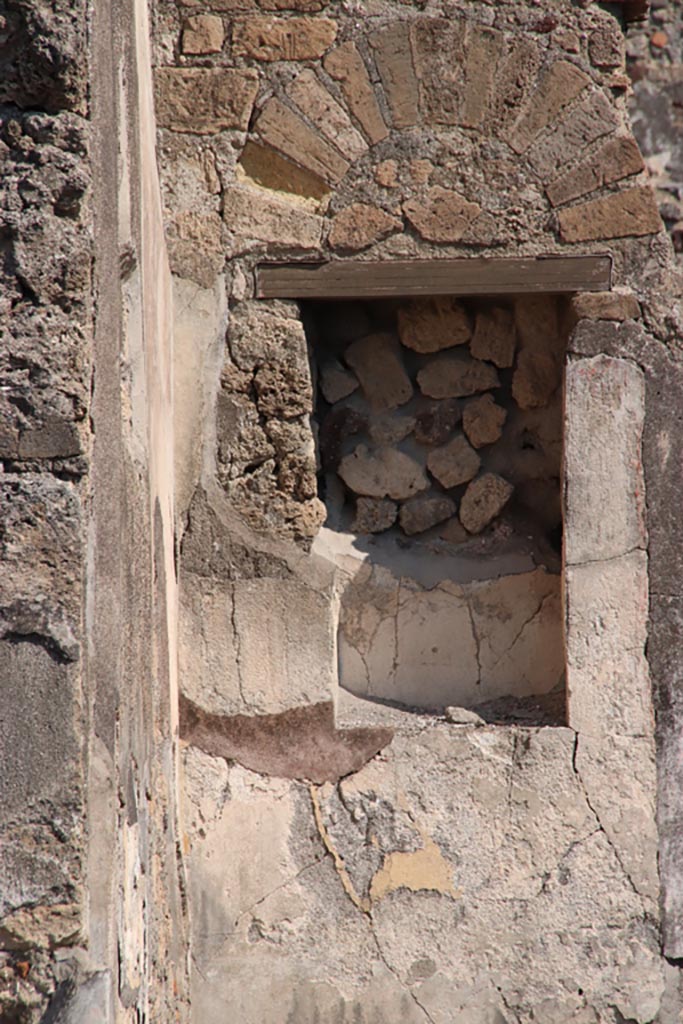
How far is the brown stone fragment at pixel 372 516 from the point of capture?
379cm

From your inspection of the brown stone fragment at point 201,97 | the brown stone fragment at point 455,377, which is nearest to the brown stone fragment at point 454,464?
the brown stone fragment at point 455,377

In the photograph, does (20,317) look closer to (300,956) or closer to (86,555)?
(86,555)

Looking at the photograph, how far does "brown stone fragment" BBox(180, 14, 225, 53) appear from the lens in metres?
3.63

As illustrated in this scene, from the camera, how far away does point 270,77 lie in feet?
11.9

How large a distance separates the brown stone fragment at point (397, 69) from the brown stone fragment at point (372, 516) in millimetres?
1155

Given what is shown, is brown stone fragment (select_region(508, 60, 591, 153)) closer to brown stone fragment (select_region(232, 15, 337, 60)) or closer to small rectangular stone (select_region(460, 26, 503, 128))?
small rectangular stone (select_region(460, 26, 503, 128))

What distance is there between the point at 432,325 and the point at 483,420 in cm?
33

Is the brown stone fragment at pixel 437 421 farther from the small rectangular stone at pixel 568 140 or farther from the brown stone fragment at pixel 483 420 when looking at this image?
the small rectangular stone at pixel 568 140

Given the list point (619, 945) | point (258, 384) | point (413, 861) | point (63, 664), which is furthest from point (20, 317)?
point (619, 945)

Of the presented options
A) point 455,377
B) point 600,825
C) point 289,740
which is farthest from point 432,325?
point 600,825

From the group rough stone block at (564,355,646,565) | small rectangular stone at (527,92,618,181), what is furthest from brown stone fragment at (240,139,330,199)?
rough stone block at (564,355,646,565)

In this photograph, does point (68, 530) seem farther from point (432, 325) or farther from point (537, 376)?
point (537, 376)

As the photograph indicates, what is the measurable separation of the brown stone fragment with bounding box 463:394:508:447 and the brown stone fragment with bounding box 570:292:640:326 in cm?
37

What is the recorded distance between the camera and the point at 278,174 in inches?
144
